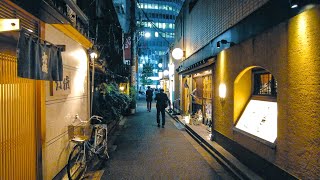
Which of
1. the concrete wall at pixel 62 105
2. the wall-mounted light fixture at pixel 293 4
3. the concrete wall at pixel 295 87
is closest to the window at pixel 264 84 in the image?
the concrete wall at pixel 295 87

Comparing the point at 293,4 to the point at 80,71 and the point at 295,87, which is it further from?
the point at 80,71

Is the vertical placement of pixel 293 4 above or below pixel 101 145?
above

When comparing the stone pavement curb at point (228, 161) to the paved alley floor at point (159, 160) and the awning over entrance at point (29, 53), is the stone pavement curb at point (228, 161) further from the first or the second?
the awning over entrance at point (29, 53)

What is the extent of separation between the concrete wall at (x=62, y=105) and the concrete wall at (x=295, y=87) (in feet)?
19.1

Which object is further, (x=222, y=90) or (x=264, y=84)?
(x=222, y=90)

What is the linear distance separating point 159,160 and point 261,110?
4004 mm

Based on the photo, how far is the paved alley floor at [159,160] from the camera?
8117 millimetres

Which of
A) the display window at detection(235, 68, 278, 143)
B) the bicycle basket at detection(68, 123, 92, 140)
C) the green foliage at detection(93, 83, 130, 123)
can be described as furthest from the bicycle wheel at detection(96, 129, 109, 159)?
the display window at detection(235, 68, 278, 143)

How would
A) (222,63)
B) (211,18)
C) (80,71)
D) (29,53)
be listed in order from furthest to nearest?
1. (211,18)
2. (222,63)
3. (80,71)
4. (29,53)

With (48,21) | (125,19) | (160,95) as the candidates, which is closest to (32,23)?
(48,21)

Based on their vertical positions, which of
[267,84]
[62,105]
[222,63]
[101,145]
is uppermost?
[222,63]

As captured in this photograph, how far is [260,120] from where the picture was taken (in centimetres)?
843

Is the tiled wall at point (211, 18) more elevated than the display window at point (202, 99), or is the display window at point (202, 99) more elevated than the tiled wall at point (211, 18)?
the tiled wall at point (211, 18)

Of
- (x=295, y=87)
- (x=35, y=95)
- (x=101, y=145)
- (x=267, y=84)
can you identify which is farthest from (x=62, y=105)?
(x=267, y=84)
